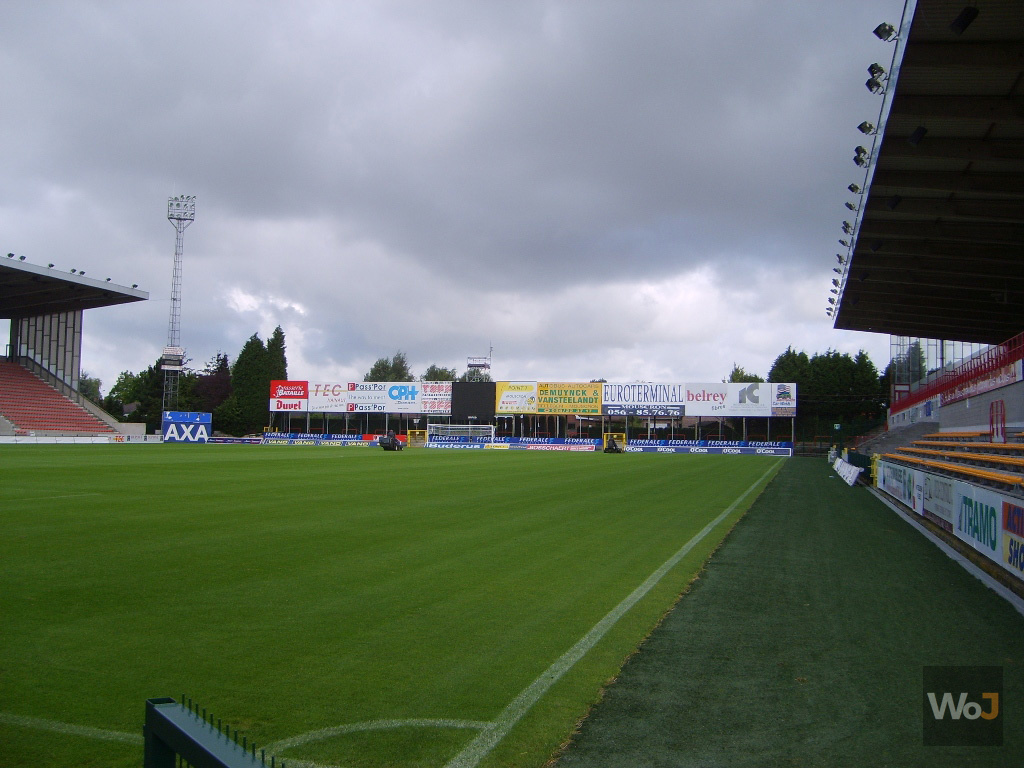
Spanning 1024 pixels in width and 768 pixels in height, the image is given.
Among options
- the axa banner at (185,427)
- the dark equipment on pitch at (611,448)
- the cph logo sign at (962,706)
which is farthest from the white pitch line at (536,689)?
the axa banner at (185,427)

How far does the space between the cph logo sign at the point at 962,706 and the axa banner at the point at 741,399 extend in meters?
56.7

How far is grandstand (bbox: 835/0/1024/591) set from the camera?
10945 mm

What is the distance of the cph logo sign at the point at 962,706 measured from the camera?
4.30 metres

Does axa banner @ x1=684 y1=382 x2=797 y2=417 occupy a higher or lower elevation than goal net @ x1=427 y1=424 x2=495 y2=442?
higher

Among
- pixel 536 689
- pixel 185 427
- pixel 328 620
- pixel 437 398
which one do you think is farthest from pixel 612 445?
pixel 536 689

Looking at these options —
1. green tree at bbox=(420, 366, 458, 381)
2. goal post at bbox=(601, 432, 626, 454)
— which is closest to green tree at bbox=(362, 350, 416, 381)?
green tree at bbox=(420, 366, 458, 381)

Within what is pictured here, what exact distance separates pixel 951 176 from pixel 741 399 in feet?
152

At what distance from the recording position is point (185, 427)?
61.5 m

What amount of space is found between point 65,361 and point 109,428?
27.9 feet

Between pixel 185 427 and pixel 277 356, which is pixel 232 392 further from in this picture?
pixel 185 427

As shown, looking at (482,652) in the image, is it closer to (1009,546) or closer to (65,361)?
(1009,546)

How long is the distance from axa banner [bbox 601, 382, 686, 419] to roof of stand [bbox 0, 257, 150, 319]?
39548 millimetres

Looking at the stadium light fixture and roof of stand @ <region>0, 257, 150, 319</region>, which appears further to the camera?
roof of stand @ <region>0, 257, 150, 319</region>

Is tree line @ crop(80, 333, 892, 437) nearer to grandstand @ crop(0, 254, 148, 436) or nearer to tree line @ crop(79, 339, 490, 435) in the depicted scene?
tree line @ crop(79, 339, 490, 435)
